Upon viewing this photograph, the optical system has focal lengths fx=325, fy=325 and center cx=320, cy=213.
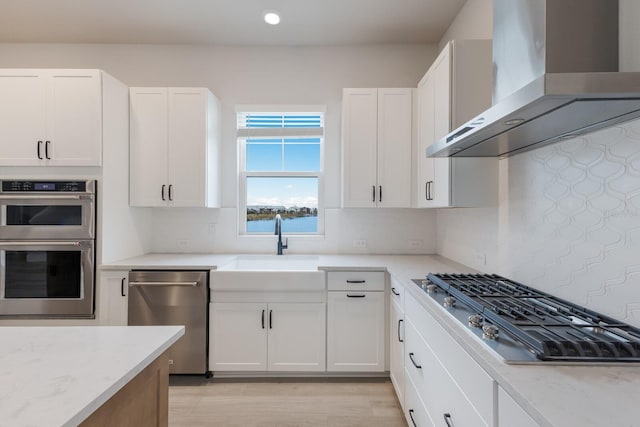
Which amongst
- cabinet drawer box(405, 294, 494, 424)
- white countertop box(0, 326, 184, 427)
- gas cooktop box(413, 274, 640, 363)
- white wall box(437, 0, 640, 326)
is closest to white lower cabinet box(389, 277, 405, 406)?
cabinet drawer box(405, 294, 494, 424)

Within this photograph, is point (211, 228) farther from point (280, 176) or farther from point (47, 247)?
point (47, 247)

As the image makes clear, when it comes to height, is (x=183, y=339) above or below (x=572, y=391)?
below

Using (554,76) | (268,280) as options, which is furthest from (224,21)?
(554,76)

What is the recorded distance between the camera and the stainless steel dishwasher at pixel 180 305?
2.55 meters

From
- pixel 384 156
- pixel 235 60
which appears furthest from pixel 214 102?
pixel 384 156

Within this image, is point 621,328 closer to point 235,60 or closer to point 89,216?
point 89,216

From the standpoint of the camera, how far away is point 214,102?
3109 millimetres

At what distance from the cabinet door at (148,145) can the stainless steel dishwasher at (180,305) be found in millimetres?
751

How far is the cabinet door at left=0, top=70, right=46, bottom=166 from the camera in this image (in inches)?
98.4

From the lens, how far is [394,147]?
286 centimetres

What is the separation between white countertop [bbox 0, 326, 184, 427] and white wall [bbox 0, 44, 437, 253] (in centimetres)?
218

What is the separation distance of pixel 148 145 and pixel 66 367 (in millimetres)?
2437

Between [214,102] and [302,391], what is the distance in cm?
265

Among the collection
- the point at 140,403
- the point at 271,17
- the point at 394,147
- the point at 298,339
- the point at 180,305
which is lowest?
the point at 298,339
